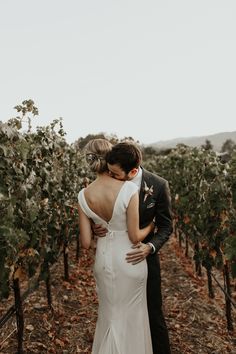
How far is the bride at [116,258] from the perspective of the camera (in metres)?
3.10

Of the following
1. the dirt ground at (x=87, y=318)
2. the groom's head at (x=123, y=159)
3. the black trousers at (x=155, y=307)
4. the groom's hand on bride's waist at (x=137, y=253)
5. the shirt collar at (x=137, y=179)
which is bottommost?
the dirt ground at (x=87, y=318)

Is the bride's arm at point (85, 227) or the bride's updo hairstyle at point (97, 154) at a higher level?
the bride's updo hairstyle at point (97, 154)

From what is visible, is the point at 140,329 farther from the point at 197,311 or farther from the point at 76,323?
the point at 197,311

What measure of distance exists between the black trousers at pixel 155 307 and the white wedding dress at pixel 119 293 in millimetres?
75

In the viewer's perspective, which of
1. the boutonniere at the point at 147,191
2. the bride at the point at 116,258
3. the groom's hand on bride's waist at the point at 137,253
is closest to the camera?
the bride at the point at 116,258

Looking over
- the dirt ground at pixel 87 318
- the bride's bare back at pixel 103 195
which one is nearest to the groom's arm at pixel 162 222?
the bride's bare back at pixel 103 195

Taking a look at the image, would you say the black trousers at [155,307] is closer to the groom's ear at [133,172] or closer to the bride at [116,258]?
the bride at [116,258]

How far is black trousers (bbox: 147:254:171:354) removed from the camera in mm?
3412

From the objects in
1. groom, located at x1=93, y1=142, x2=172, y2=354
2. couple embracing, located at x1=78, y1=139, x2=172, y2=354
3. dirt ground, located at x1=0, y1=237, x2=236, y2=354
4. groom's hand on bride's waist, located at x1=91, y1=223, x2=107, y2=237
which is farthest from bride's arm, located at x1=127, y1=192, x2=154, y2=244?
dirt ground, located at x1=0, y1=237, x2=236, y2=354

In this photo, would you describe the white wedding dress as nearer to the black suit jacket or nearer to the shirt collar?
the black suit jacket

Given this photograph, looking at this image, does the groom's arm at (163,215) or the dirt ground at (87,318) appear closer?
the groom's arm at (163,215)

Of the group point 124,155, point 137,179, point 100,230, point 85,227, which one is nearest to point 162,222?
point 137,179

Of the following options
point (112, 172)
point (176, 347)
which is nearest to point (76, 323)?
point (176, 347)

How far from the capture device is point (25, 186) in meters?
3.80
